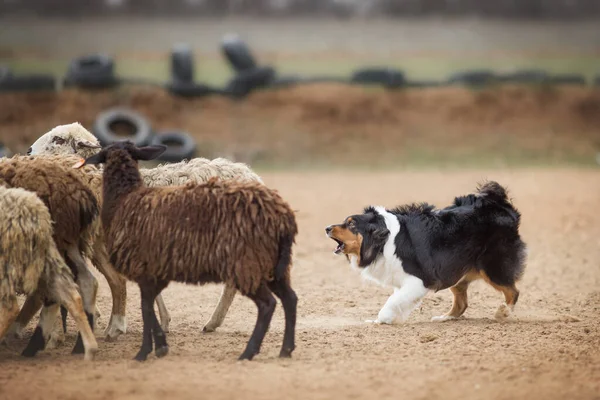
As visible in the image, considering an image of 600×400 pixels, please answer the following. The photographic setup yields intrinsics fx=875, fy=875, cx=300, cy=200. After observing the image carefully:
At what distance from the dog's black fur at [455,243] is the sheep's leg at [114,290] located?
2579 millimetres

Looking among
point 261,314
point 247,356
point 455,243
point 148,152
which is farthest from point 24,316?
point 455,243

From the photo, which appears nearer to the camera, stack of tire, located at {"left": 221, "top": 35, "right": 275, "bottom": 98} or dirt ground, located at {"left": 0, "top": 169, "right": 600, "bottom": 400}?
dirt ground, located at {"left": 0, "top": 169, "right": 600, "bottom": 400}

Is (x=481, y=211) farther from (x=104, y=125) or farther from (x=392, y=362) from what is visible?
(x=104, y=125)

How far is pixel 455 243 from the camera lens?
9.91 m

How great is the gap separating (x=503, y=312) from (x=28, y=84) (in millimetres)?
21683

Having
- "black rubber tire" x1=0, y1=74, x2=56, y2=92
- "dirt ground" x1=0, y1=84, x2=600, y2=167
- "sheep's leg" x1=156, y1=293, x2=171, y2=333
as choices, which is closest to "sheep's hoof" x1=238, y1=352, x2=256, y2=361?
"sheep's leg" x1=156, y1=293, x2=171, y2=333

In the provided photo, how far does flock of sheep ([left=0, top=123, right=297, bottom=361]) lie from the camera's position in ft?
26.3

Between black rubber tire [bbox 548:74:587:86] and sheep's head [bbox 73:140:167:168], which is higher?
black rubber tire [bbox 548:74:587:86]

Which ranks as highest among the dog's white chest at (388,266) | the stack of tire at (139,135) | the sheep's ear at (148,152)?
the stack of tire at (139,135)

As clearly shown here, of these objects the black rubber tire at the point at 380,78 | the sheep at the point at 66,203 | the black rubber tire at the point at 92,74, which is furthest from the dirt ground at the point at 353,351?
the black rubber tire at the point at 380,78

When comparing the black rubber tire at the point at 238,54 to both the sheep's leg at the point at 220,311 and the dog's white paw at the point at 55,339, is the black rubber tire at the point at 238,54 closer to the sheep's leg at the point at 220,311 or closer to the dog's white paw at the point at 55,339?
the sheep's leg at the point at 220,311

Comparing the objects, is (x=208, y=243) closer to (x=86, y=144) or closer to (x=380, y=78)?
(x=86, y=144)

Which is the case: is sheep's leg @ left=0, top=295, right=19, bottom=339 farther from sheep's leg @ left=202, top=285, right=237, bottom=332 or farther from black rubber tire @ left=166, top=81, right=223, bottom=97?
black rubber tire @ left=166, top=81, right=223, bottom=97

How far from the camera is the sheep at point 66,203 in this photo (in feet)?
28.5
